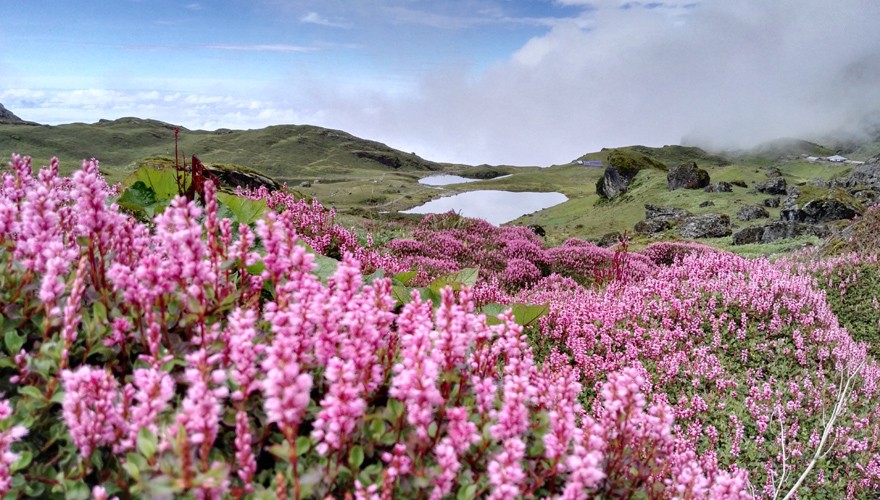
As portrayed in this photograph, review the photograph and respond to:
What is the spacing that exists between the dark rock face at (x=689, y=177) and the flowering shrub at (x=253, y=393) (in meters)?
70.5

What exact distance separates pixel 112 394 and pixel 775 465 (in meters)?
6.56

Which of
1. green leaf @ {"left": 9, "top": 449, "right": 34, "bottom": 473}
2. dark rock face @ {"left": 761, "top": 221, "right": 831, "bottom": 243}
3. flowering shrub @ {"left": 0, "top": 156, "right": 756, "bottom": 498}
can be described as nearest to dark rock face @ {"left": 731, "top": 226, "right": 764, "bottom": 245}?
dark rock face @ {"left": 761, "top": 221, "right": 831, "bottom": 243}

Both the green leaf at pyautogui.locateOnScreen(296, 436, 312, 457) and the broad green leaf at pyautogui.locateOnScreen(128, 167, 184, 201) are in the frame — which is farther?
the broad green leaf at pyautogui.locateOnScreen(128, 167, 184, 201)

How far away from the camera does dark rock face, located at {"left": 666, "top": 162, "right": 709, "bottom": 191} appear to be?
6681cm

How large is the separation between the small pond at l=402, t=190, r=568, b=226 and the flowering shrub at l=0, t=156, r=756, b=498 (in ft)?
307

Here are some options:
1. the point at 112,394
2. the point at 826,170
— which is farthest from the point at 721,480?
the point at 826,170

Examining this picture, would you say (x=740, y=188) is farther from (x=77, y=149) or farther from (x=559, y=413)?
(x=77, y=149)

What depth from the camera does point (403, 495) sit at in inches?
88.2

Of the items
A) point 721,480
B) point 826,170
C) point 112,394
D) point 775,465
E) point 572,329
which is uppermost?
point 826,170

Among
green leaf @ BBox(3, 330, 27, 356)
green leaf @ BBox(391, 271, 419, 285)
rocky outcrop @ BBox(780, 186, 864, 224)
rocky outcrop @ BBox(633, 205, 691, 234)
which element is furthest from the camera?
rocky outcrop @ BBox(633, 205, 691, 234)

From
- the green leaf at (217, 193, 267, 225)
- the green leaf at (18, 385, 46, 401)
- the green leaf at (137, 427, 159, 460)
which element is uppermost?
the green leaf at (217, 193, 267, 225)

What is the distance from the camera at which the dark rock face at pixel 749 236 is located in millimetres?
29703

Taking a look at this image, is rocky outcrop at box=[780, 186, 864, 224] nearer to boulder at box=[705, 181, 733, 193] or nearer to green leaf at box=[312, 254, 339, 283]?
boulder at box=[705, 181, 733, 193]

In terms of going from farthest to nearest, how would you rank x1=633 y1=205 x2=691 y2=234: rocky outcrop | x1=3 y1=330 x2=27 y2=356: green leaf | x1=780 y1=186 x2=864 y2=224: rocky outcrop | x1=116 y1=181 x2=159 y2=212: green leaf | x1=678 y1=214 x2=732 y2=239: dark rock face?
x1=633 y1=205 x2=691 y2=234: rocky outcrop, x1=678 y1=214 x2=732 y2=239: dark rock face, x1=780 y1=186 x2=864 y2=224: rocky outcrop, x1=116 y1=181 x2=159 y2=212: green leaf, x1=3 y1=330 x2=27 y2=356: green leaf
